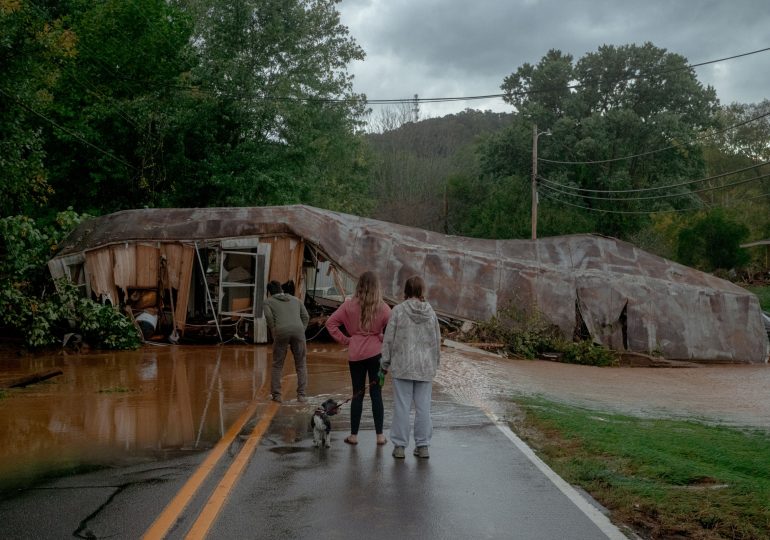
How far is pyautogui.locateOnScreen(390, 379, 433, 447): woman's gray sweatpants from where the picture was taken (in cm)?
773

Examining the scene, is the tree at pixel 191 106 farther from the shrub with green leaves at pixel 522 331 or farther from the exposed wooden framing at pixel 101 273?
the shrub with green leaves at pixel 522 331

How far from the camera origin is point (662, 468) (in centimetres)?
714

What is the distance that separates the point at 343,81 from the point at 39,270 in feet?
59.8

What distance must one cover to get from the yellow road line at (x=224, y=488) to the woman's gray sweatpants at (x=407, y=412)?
137cm

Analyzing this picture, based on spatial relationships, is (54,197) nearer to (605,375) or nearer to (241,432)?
(605,375)

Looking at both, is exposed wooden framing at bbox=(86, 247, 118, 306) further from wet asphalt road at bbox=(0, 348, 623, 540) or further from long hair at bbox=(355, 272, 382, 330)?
long hair at bbox=(355, 272, 382, 330)

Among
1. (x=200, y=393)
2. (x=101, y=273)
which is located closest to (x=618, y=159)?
(x=101, y=273)

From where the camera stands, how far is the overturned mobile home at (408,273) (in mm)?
20484

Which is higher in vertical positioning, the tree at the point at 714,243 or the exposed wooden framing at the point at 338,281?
the tree at the point at 714,243

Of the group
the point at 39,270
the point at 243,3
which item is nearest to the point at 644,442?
the point at 39,270

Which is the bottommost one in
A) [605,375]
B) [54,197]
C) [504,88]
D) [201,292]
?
[605,375]

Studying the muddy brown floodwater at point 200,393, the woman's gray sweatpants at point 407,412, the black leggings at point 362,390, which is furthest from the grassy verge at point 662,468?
the black leggings at point 362,390

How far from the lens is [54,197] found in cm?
3431

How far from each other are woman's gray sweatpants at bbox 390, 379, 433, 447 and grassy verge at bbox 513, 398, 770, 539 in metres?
1.19
